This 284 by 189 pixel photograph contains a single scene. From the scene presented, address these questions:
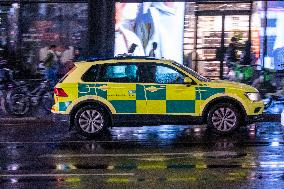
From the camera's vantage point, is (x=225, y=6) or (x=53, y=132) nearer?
(x=53, y=132)

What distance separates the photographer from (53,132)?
14.0 m

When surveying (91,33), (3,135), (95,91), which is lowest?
(3,135)

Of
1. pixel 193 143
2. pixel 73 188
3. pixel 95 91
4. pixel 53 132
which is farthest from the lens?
pixel 53 132

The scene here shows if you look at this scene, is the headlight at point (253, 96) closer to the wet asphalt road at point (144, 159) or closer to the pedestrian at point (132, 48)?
the wet asphalt road at point (144, 159)

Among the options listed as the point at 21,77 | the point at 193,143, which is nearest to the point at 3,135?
the point at 193,143

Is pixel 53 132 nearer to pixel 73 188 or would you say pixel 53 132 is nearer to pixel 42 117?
pixel 42 117

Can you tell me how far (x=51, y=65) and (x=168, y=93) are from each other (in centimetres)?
633

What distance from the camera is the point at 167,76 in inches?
505

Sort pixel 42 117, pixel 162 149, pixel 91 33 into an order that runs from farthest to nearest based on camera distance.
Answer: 1. pixel 91 33
2. pixel 42 117
3. pixel 162 149

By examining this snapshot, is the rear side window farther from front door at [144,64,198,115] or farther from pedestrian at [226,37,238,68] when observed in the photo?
pedestrian at [226,37,238,68]

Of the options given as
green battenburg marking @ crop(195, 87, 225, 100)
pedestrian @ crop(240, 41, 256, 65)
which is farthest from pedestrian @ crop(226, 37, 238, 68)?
green battenburg marking @ crop(195, 87, 225, 100)

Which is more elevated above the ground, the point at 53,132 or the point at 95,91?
the point at 95,91

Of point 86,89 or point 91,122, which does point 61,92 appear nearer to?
point 86,89

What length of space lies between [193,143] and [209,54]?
7.42 m
